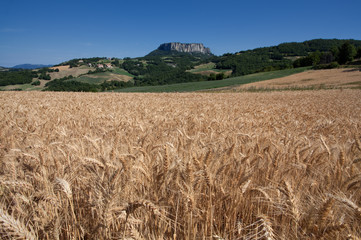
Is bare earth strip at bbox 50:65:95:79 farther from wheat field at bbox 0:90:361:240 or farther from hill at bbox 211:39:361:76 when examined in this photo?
wheat field at bbox 0:90:361:240

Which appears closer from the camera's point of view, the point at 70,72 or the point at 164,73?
the point at 70,72

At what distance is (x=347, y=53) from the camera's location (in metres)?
81.5

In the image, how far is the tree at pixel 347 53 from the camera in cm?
8112

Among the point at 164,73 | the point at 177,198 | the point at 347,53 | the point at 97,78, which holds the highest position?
the point at 347,53

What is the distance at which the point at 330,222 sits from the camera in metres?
1.14

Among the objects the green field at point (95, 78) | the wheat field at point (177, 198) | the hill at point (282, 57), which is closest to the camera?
the wheat field at point (177, 198)

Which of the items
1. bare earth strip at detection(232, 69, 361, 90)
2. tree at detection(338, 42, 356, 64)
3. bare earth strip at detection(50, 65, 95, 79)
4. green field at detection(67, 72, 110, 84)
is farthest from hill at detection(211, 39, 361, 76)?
bare earth strip at detection(50, 65, 95, 79)

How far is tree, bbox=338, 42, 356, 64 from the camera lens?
266 feet

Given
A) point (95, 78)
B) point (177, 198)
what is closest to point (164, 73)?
point (95, 78)

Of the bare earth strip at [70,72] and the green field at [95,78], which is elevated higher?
the bare earth strip at [70,72]

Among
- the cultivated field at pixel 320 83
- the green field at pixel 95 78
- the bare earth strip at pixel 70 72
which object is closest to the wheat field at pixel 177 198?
the cultivated field at pixel 320 83

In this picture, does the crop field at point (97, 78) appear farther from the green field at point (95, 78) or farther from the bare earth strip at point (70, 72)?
the bare earth strip at point (70, 72)

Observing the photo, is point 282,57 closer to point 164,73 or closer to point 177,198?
point 164,73

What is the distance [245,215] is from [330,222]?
0.53 m
